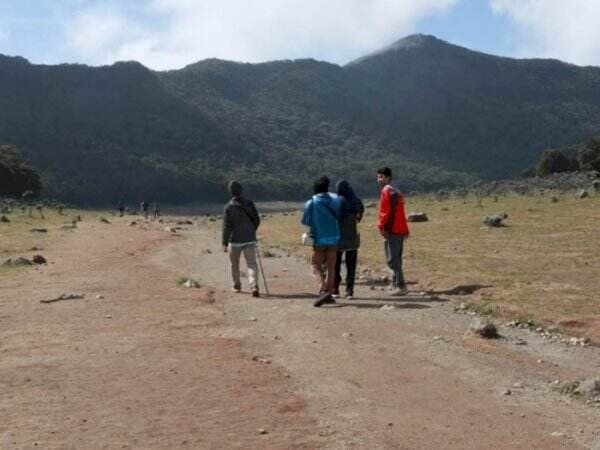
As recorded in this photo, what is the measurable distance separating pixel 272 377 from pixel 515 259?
430 inches

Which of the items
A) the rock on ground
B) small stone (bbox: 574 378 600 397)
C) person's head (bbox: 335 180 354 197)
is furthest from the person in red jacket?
the rock on ground

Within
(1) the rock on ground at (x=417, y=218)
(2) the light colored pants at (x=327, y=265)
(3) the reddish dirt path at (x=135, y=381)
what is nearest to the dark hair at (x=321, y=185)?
(2) the light colored pants at (x=327, y=265)

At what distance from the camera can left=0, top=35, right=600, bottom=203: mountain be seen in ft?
346

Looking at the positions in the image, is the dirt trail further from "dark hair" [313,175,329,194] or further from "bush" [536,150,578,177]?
"bush" [536,150,578,177]

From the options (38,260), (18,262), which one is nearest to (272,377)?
(18,262)

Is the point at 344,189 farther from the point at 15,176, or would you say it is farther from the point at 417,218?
the point at 15,176

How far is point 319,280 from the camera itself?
1339 cm

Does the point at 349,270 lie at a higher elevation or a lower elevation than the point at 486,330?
higher

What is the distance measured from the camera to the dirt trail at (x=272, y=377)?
6262 millimetres

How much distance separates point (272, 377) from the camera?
7902mm

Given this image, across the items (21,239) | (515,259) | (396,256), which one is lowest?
(21,239)

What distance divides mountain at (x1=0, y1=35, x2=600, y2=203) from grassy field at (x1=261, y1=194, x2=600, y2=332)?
245 feet

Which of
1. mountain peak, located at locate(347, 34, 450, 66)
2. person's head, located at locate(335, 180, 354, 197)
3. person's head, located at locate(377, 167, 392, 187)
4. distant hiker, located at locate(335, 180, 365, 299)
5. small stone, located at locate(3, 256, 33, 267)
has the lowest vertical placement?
small stone, located at locate(3, 256, 33, 267)

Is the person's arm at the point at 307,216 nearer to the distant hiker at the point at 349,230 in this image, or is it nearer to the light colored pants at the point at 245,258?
the distant hiker at the point at 349,230
